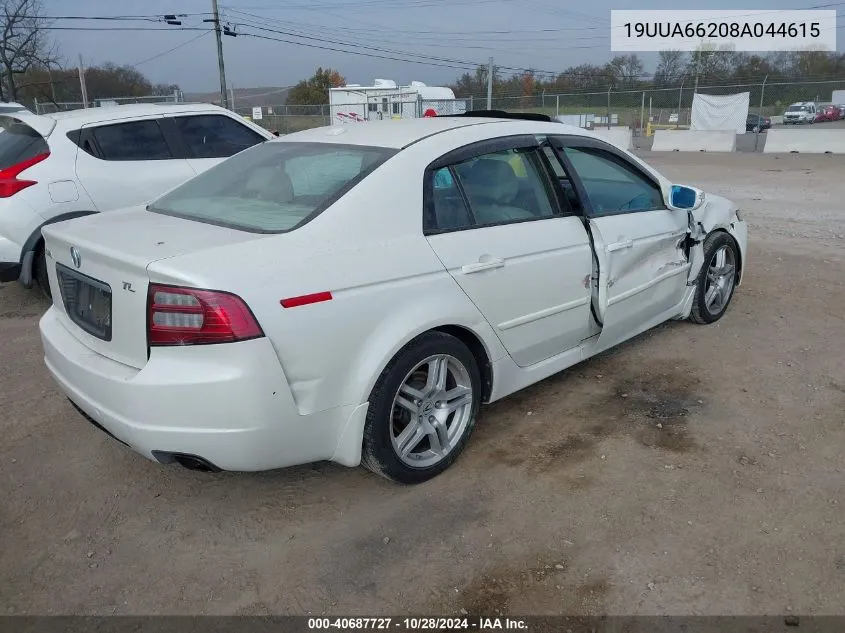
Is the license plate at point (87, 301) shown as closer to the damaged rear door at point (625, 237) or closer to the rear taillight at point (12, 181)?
the damaged rear door at point (625, 237)

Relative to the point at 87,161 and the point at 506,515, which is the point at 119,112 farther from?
the point at 506,515

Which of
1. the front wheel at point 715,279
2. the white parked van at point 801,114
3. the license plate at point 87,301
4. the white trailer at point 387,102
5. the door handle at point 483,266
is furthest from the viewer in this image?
the white parked van at point 801,114

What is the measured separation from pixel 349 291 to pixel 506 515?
1173mm

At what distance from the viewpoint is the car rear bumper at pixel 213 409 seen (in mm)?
2412

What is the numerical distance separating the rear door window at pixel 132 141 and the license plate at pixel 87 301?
3519mm

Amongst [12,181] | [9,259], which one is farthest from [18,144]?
[9,259]

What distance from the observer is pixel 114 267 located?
2.61 meters

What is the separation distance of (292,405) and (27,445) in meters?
1.91

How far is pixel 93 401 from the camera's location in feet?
8.95

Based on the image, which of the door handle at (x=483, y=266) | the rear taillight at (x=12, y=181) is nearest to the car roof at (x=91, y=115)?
the rear taillight at (x=12, y=181)

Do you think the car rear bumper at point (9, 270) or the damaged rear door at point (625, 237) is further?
the car rear bumper at point (9, 270)

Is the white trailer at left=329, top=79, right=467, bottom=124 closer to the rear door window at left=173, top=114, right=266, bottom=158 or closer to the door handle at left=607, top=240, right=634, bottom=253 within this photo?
the rear door window at left=173, top=114, right=266, bottom=158

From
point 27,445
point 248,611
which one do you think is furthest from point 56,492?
point 248,611

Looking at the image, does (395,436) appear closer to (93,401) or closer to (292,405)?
(292,405)
